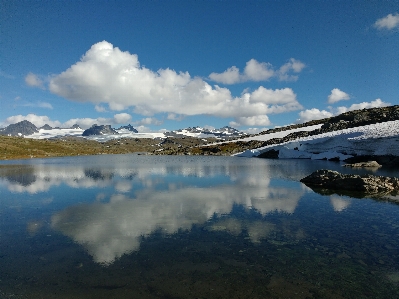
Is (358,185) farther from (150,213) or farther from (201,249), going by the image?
(201,249)

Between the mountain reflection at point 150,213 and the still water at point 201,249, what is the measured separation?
0.08 metres

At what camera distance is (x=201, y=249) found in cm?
1338

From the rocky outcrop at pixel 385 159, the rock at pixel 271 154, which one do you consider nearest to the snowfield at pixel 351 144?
the rocky outcrop at pixel 385 159

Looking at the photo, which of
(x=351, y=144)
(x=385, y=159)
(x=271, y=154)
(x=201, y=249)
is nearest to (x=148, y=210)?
(x=201, y=249)

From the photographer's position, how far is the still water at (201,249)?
32.7 feet

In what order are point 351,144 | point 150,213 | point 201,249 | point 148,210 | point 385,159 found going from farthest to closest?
point 351,144, point 385,159, point 148,210, point 150,213, point 201,249

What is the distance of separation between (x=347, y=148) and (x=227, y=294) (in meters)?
74.4

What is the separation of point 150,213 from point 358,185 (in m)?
22.9

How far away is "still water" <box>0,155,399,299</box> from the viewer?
32.7 feet

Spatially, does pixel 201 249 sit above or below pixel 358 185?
below

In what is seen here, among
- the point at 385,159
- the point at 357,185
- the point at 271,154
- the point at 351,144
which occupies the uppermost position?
the point at 351,144

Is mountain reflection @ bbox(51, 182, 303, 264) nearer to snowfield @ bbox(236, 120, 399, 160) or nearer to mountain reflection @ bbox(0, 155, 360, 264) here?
mountain reflection @ bbox(0, 155, 360, 264)

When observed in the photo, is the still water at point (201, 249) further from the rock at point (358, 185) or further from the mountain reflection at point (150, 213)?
the rock at point (358, 185)

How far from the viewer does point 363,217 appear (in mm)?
18766
